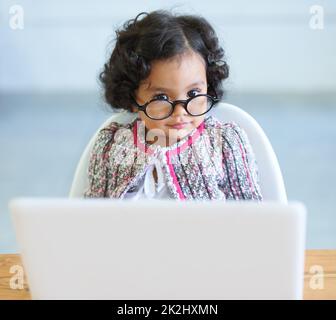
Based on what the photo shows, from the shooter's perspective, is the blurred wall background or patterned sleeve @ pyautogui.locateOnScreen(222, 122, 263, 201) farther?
the blurred wall background

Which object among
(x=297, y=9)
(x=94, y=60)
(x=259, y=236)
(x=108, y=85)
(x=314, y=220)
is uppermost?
(x=297, y=9)

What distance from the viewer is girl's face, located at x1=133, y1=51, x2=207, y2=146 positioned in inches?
48.6

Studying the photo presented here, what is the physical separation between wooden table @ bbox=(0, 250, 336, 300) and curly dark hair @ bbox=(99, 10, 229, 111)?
1.60 ft

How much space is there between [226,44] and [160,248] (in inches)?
144

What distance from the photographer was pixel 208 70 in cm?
141

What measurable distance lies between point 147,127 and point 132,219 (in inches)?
30.1

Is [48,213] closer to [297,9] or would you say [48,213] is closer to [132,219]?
[132,219]

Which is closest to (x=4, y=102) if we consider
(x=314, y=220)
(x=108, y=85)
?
(x=314, y=220)

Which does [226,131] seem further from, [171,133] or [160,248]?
[160,248]

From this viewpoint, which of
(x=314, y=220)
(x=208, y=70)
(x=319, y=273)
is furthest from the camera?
(x=314, y=220)

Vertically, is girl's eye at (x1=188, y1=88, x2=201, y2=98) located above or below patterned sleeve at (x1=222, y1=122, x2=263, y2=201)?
above

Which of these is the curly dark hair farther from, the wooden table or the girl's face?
the wooden table

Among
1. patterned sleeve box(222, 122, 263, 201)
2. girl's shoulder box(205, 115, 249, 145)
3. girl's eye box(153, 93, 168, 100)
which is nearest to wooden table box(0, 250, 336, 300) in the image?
patterned sleeve box(222, 122, 263, 201)

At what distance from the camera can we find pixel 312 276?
103 centimetres
